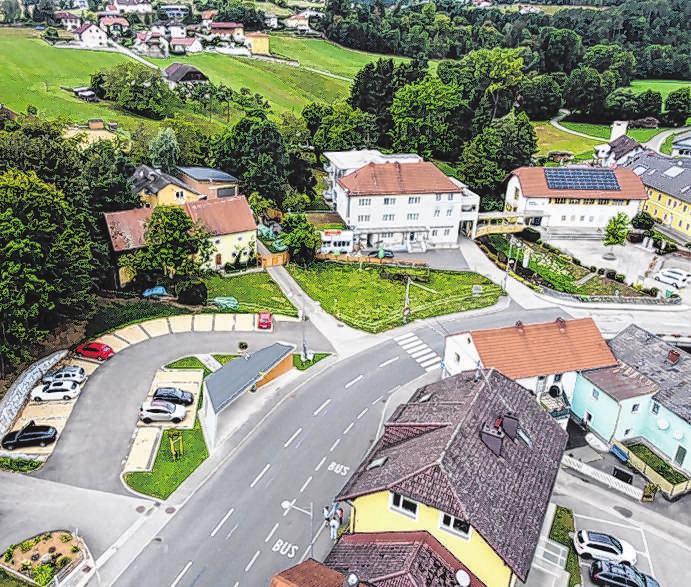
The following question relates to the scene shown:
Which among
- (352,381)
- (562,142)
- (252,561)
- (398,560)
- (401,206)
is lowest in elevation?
(352,381)

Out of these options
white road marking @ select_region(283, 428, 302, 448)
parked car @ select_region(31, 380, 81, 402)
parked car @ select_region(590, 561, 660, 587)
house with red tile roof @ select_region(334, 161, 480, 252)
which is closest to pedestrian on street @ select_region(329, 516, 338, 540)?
white road marking @ select_region(283, 428, 302, 448)

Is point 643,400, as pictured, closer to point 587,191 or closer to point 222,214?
point 222,214

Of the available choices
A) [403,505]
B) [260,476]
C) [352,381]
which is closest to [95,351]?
[260,476]

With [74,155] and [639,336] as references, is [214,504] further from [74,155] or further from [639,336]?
[74,155]

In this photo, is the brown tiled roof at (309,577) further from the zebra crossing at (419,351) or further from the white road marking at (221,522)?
the zebra crossing at (419,351)

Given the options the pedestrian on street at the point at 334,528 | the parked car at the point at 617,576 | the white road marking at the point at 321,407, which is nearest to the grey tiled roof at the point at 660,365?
the parked car at the point at 617,576

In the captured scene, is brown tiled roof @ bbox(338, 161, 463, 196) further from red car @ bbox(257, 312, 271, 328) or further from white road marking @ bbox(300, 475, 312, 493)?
white road marking @ bbox(300, 475, 312, 493)
